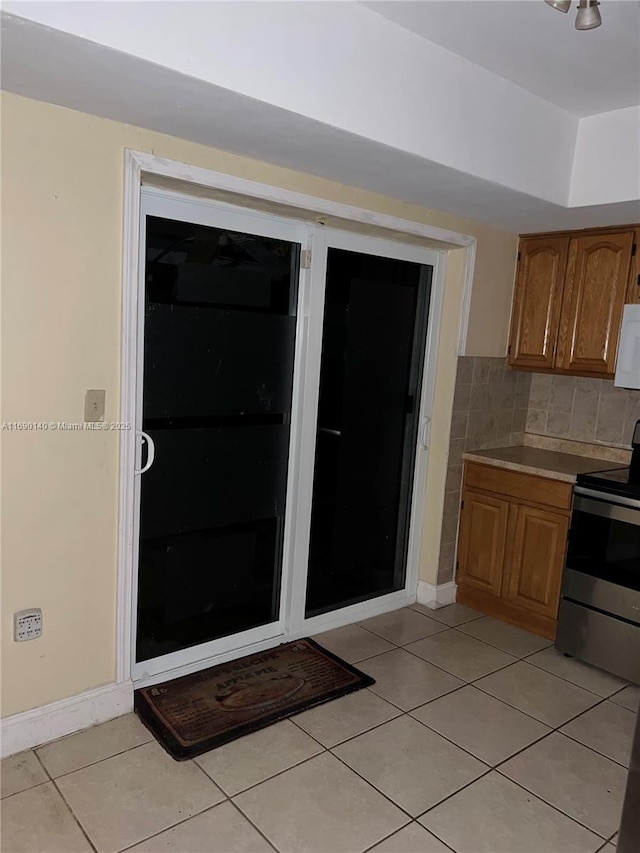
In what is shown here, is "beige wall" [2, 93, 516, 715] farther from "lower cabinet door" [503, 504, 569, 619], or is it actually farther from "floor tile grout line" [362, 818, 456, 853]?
"lower cabinet door" [503, 504, 569, 619]

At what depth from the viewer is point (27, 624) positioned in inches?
91.4

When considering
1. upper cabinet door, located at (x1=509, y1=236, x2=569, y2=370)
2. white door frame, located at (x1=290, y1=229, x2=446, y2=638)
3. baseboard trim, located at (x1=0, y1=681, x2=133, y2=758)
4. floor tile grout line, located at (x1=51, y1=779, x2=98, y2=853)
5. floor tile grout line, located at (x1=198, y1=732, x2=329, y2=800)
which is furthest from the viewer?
upper cabinet door, located at (x1=509, y1=236, x2=569, y2=370)

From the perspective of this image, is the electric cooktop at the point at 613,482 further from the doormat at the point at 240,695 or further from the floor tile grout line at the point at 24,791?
the floor tile grout line at the point at 24,791

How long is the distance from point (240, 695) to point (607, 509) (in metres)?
1.94

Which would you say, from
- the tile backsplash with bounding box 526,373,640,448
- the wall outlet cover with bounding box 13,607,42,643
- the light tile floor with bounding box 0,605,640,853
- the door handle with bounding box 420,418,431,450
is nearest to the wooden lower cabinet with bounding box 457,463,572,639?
the door handle with bounding box 420,418,431,450

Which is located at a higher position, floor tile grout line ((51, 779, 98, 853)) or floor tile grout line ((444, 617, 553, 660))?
floor tile grout line ((444, 617, 553, 660))

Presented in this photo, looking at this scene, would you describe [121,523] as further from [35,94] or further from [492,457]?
[492,457]

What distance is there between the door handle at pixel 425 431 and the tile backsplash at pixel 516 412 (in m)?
0.14

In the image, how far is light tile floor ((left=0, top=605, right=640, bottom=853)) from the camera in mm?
2055

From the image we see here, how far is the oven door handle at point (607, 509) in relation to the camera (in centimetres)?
305

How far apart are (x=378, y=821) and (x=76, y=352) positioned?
1909 millimetres

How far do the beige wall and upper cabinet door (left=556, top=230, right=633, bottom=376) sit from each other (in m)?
1.95

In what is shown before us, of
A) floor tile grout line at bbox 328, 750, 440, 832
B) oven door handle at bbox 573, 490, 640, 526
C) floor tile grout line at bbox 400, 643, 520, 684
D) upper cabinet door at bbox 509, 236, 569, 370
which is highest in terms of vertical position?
upper cabinet door at bbox 509, 236, 569, 370

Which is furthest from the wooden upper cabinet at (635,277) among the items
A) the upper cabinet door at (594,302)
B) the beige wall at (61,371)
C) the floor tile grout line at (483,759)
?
the floor tile grout line at (483,759)
